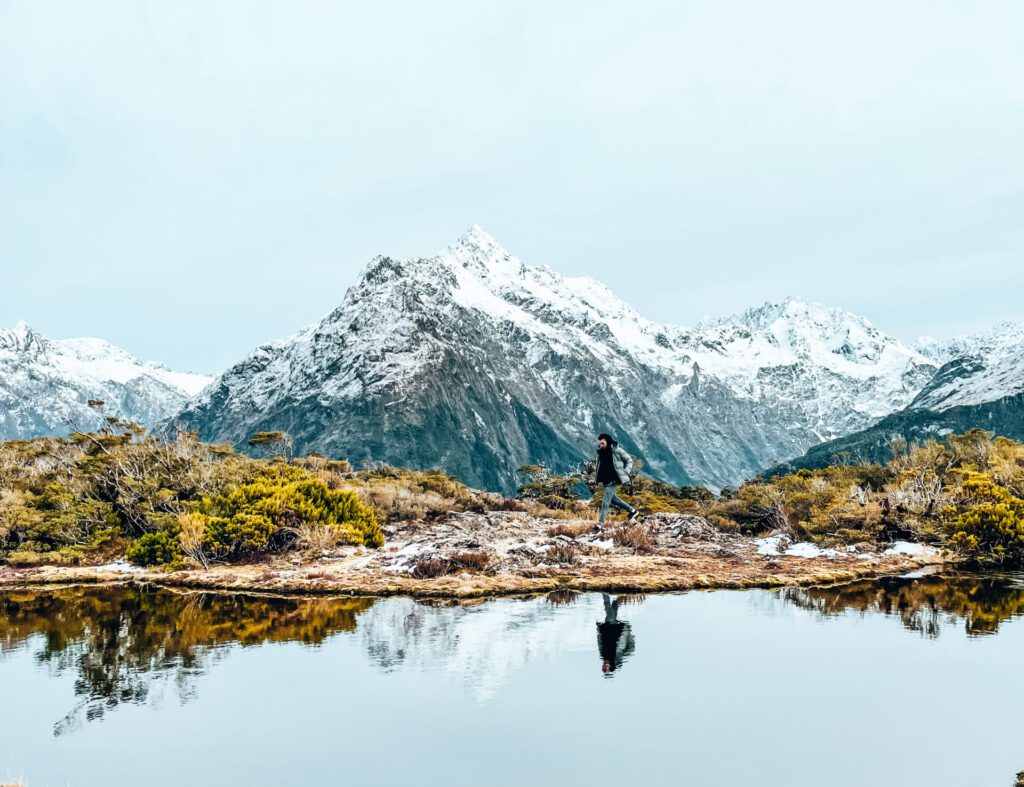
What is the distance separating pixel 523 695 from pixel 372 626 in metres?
7.71

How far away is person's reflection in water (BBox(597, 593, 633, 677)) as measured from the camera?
55.6ft

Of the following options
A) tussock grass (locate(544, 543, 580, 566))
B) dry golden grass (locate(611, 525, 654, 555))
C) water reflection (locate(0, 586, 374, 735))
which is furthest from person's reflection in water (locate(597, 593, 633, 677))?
dry golden grass (locate(611, 525, 654, 555))

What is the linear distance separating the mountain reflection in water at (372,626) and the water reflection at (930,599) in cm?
5

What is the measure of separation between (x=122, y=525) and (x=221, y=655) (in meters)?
24.8

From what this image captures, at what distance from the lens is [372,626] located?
21.2 m

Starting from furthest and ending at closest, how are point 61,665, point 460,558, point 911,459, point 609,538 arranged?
point 911,459 < point 609,538 < point 460,558 < point 61,665

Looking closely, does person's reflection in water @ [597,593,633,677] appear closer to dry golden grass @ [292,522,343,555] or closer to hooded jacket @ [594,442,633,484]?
hooded jacket @ [594,442,633,484]

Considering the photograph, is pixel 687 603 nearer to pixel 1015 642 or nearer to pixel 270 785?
pixel 1015 642

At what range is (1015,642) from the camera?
18.5 m

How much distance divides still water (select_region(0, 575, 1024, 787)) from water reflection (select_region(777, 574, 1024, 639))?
0.19 m

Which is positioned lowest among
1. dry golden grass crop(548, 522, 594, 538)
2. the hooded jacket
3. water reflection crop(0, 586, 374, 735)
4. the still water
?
the still water

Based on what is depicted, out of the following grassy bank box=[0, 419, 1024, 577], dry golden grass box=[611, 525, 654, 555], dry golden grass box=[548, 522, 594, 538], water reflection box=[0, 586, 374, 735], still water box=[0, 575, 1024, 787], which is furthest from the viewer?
dry golden grass box=[548, 522, 594, 538]

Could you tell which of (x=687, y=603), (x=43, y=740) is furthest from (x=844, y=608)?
(x=43, y=740)

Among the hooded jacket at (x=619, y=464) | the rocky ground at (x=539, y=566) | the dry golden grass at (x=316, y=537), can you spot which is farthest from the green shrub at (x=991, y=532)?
the dry golden grass at (x=316, y=537)
